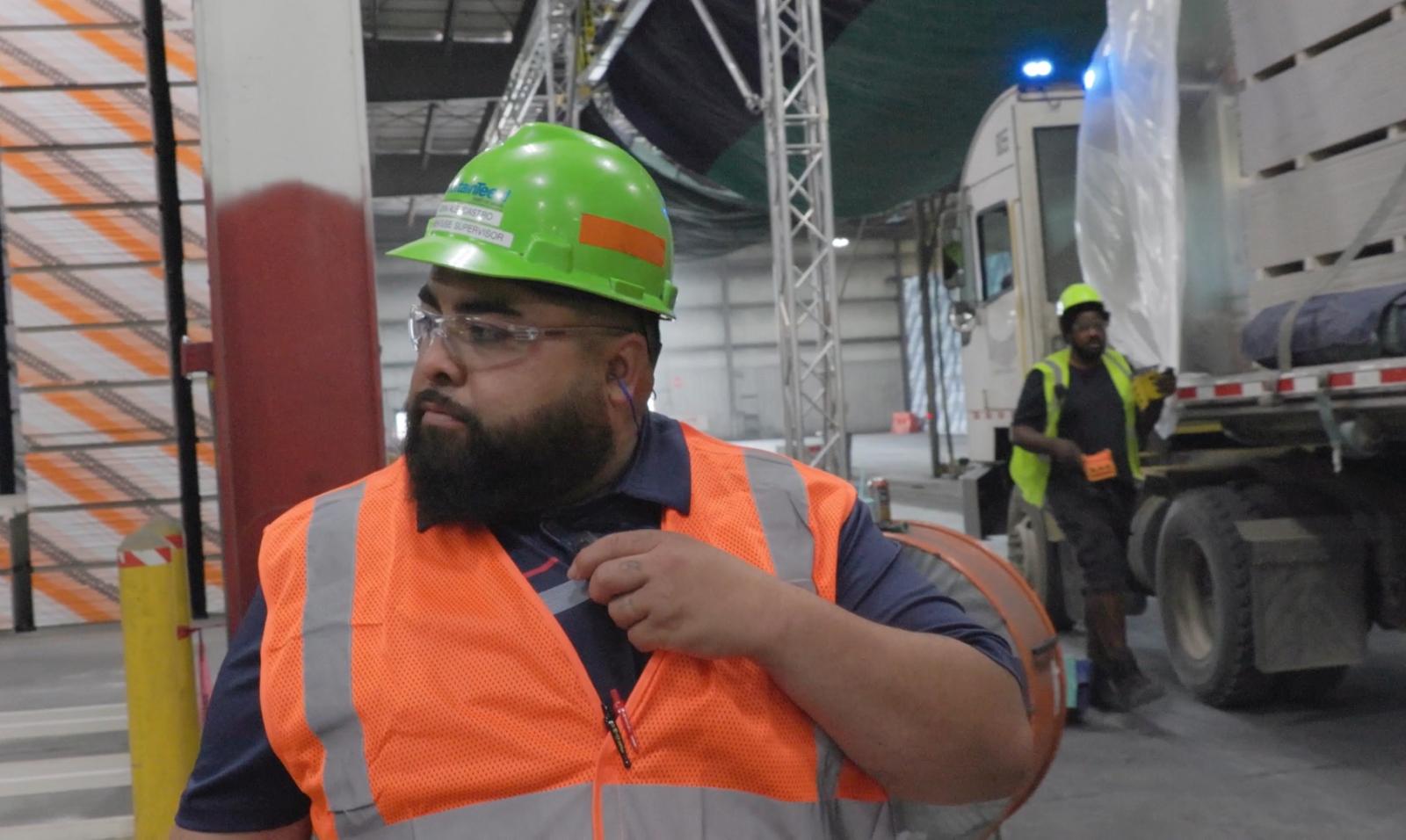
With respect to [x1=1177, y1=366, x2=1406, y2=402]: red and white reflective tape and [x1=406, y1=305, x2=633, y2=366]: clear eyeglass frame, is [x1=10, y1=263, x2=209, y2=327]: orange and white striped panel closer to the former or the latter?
[x1=1177, y1=366, x2=1406, y2=402]: red and white reflective tape

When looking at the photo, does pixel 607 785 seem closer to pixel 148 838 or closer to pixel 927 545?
pixel 927 545

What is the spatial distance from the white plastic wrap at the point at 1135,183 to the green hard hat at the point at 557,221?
13.2ft

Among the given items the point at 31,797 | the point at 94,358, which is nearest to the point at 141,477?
the point at 94,358

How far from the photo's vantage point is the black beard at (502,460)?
1.40 metres

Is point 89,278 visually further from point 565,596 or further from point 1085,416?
point 565,596

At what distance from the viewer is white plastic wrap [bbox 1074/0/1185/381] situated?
5.08m

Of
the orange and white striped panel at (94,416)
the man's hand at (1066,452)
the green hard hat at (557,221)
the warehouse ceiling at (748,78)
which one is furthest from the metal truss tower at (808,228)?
the green hard hat at (557,221)

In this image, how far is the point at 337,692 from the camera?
1303mm

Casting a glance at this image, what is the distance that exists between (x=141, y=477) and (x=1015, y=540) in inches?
231

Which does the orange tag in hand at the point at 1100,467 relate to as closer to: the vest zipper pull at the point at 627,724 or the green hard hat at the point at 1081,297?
the green hard hat at the point at 1081,297

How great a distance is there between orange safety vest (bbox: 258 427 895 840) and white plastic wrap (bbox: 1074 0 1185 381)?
13.9 ft

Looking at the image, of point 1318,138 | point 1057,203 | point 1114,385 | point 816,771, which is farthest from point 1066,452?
point 816,771

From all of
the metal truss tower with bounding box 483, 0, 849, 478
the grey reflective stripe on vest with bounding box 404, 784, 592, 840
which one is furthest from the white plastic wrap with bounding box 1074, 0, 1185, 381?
the grey reflective stripe on vest with bounding box 404, 784, 592, 840

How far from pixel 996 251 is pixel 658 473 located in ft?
24.2
